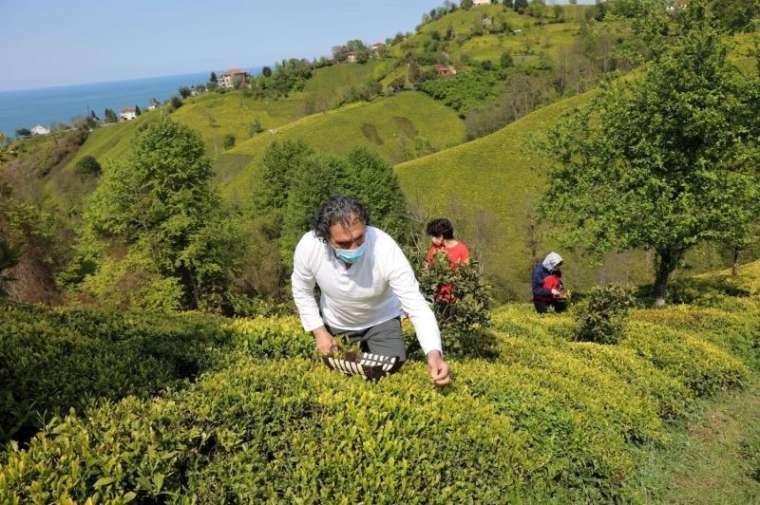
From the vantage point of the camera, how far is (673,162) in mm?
15859

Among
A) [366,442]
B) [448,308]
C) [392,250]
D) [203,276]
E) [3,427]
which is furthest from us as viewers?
[203,276]

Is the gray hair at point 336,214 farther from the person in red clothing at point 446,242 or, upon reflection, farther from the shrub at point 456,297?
the person in red clothing at point 446,242

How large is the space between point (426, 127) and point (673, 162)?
341ft

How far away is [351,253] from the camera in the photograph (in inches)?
187

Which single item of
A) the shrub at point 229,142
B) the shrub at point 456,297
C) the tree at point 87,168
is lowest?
the tree at point 87,168

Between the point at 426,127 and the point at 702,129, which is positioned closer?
the point at 702,129

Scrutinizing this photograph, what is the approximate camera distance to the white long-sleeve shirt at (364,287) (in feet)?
15.8

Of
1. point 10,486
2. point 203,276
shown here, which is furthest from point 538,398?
point 203,276

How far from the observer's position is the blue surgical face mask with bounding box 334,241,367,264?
4.73m

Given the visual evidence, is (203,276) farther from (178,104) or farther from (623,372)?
(178,104)

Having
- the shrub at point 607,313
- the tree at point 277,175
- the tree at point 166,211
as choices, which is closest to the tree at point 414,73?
the tree at point 277,175

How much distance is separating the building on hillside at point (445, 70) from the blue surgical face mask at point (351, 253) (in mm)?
142728

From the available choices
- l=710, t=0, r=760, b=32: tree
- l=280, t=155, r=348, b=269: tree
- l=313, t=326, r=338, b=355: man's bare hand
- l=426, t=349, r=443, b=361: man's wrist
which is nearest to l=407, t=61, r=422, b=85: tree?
l=280, t=155, r=348, b=269: tree

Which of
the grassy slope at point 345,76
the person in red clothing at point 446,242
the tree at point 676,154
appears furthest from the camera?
the grassy slope at point 345,76
